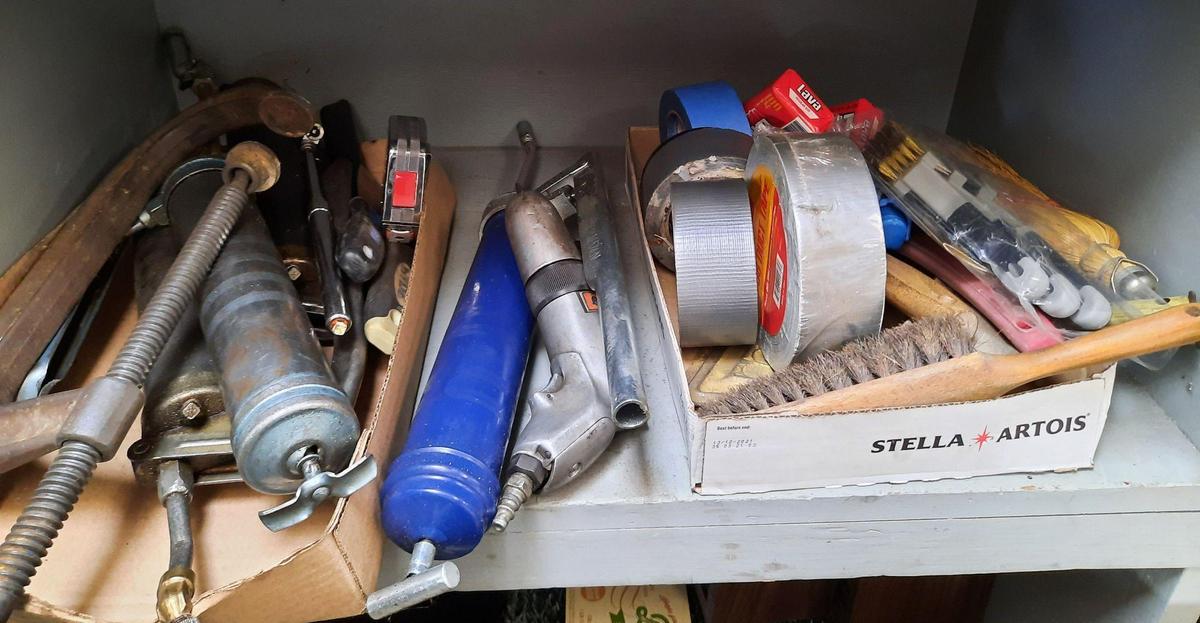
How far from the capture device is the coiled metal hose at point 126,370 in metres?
0.36

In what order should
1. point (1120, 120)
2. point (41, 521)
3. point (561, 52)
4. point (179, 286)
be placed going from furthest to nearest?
point (561, 52), point (1120, 120), point (179, 286), point (41, 521)

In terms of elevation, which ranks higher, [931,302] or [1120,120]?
[1120,120]

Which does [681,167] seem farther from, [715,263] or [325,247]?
[325,247]

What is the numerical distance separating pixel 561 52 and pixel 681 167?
30 cm

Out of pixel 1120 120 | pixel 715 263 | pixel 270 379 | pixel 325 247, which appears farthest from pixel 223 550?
pixel 1120 120

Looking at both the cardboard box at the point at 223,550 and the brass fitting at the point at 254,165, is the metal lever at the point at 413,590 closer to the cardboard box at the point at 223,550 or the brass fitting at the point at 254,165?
the cardboard box at the point at 223,550

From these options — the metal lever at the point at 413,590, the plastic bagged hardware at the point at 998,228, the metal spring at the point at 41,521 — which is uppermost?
the plastic bagged hardware at the point at 998,228

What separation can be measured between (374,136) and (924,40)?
0.62m

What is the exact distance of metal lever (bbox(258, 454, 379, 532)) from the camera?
1.29ft

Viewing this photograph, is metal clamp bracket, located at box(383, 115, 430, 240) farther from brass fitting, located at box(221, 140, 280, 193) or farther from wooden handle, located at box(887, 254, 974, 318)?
wooden handle, located at box(887, 254, 974, 318)

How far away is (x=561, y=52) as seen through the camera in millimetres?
850

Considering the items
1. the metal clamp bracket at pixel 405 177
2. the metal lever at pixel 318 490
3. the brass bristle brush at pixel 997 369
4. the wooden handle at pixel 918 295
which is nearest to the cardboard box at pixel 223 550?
the metal lever at pixel 318 490

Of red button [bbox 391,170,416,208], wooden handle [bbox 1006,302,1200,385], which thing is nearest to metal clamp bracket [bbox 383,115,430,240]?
red button [bbox 391,170,416,208]

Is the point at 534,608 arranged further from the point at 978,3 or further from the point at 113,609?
the point at 978,3
